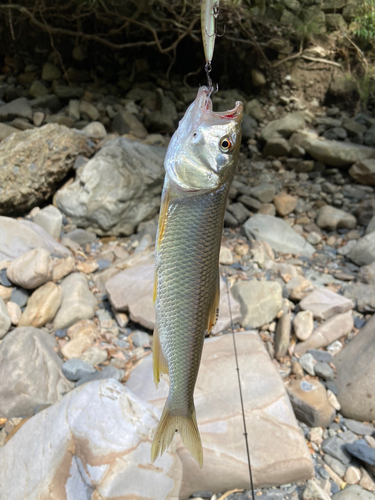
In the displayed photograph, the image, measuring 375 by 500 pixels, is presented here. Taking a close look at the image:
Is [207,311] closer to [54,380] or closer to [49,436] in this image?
[49,436]

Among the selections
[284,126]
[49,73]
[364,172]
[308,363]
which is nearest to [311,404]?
[308,363]

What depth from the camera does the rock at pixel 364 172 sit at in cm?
436

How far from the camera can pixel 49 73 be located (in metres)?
5.34

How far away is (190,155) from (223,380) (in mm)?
1655

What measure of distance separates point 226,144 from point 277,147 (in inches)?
164

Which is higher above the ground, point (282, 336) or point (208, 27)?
point (208, 27)

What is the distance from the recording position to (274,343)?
2.79 m

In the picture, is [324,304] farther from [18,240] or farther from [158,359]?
[18,240]

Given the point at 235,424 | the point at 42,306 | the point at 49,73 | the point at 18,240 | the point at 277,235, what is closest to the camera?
the point at 235,424

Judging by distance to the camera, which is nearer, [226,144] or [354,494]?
[226,144]

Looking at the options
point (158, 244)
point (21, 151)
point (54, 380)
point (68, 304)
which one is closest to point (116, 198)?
point (21, 151)

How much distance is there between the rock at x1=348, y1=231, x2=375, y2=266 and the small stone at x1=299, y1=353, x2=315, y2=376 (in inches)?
51.0

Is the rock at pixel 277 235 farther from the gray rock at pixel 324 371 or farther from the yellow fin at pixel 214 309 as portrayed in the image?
the yellow fin at pixel 214 309

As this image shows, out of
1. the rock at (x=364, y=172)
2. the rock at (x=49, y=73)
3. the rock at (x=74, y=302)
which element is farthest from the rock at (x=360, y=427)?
the rock at (x=49, y=73)
